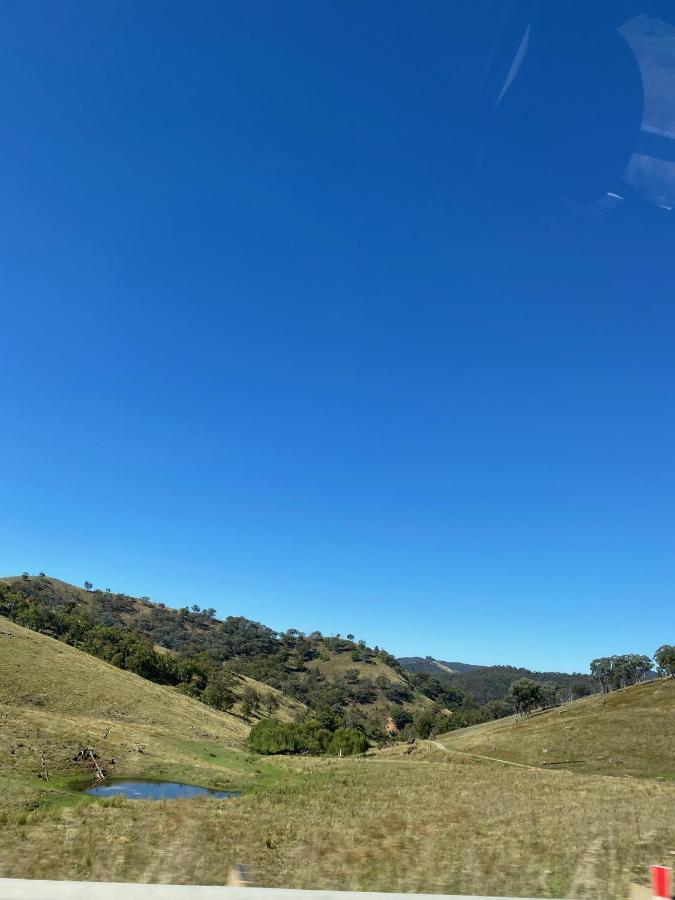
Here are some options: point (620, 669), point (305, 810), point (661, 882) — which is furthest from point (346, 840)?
point (620, 669)

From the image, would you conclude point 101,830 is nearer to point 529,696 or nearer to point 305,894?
point 305,894

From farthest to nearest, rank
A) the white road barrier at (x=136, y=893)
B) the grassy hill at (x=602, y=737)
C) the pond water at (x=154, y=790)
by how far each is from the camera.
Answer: the grassy hill at (x=602, y=737)
the pond water at (x=154, y=790)
the white road barrier at (x=136, y=893)

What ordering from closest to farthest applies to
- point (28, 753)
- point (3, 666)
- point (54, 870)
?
point (54, 870), point (28, 753), point (3, 666)

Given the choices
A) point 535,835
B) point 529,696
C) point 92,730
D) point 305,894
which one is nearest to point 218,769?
point 92,730

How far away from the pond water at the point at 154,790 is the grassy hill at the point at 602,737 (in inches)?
1739

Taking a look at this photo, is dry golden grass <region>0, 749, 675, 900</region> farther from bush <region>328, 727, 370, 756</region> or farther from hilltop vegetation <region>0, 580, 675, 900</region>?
bush <region>328, 727, 370, 756</region>

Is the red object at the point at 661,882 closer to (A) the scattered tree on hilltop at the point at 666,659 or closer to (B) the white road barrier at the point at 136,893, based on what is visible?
(B) the white road barrier at the point at 136,893

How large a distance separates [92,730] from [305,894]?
65.8m

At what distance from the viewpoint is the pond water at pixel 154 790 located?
4159 cm

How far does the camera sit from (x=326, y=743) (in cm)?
9681

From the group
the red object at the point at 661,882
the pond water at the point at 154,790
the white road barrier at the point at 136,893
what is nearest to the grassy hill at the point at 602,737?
the pond water at the point at 154,790

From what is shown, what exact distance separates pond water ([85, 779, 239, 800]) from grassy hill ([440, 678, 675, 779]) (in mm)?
44161

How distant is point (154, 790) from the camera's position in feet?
148

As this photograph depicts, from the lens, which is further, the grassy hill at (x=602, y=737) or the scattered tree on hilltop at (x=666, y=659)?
the scattered tree on hilltop at (x=666, y=659)
